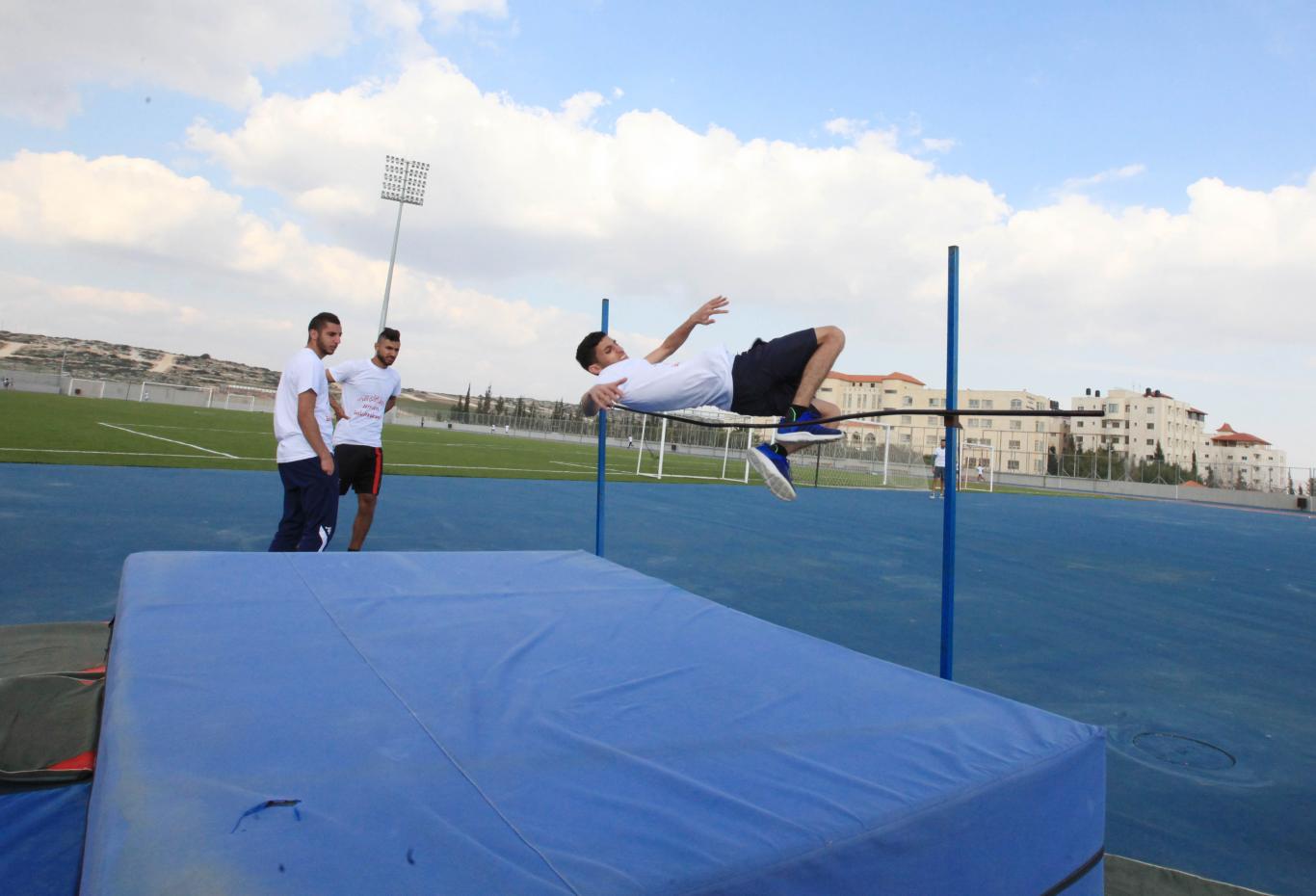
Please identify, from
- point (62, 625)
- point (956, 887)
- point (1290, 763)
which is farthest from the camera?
point (62, 625)

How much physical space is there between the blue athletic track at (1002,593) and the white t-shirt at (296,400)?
125 centimetres

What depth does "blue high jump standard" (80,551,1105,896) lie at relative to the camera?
1.13 meters

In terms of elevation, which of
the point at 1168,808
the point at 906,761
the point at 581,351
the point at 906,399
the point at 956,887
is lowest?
the point at 1168,808

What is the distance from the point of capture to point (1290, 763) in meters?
2.82

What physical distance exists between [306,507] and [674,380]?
2527 millimetres

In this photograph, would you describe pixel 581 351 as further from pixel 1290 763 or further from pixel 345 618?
pixel 1290 763

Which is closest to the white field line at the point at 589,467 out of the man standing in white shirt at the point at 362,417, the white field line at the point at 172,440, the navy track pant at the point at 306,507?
the white field line at the point at 172,440

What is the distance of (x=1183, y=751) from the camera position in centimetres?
290

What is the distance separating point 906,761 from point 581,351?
2842mm

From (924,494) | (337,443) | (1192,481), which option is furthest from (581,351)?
(1192,481)

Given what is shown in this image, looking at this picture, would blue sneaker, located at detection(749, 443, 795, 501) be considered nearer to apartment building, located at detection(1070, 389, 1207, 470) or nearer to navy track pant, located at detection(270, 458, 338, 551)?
navy track pant, located at detection(270, 458, 338, 551)

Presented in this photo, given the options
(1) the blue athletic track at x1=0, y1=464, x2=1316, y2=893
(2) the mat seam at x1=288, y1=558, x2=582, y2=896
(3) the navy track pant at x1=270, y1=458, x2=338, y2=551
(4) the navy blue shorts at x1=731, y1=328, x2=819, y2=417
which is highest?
(4) the navy blue shorts at x1=731, y1=328, x2=819, y2=417

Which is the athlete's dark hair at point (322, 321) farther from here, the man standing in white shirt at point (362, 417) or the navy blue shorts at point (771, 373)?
the navy blue shorts at point (771, 373)

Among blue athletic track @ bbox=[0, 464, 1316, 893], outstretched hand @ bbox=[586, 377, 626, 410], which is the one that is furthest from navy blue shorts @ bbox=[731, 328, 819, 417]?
blue athletic track @ bbox=[0, 464, 1316, 893]
